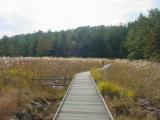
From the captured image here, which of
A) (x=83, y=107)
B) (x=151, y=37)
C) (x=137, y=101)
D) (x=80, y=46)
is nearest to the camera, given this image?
(x=83, y=107)

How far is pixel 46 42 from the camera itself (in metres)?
99.6

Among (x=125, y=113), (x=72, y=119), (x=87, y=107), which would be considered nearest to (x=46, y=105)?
(x=87, y=107)

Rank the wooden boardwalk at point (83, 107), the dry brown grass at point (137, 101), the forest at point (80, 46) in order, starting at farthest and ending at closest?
the forest at point (80, 46)
the dry brown grass at point (137, 101)
the wooden boardwalk at point (83, 107)

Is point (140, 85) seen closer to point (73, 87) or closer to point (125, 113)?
point (73, 87)

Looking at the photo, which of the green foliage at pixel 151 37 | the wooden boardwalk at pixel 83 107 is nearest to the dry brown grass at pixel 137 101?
the wooden boardwalk at pixel 83 107

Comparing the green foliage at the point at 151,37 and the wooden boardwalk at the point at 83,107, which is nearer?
the wooden boardwalk at the point at 83,107

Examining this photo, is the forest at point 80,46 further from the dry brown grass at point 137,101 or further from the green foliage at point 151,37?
the dry brown grass at point 137,101

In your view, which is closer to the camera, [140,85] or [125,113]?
[125,113]

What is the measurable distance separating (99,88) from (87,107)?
5840 mm

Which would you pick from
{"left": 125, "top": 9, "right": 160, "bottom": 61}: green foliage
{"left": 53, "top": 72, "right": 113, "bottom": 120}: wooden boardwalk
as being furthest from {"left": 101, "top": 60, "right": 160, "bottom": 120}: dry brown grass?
{"left": 125, "top": 9, "right": 160, "bottom": 61}: green foliage

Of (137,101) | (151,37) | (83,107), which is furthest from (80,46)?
(83,107)

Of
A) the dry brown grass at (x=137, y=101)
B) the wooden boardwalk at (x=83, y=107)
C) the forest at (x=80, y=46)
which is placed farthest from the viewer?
the forest at (x=80, y=46)

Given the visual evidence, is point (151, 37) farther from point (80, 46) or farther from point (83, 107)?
point (80, 46)

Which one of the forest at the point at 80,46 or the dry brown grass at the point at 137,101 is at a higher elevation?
the forest at the point at 80,46
